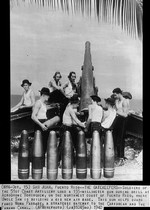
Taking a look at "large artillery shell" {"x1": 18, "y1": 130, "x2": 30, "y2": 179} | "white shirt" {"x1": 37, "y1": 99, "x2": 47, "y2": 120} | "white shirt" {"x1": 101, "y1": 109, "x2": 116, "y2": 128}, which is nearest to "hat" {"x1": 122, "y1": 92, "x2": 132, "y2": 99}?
"white shirt" {"x1": 101, "y1": 109, "x2": 116, "y2": 128}

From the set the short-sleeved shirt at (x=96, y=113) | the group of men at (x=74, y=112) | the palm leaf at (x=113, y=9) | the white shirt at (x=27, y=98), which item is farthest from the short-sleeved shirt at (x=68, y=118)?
the palm leaf at (x=113, y=9)

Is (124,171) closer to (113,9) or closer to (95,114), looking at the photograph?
(95,114)

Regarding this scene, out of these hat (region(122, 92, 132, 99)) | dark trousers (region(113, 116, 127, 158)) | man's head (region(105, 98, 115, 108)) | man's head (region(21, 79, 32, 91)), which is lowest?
dark trousers (region(113, 116, 127, 158))

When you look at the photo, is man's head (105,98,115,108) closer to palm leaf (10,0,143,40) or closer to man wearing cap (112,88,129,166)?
man wearing cap (112,88,129,166)

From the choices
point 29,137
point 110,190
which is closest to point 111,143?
point 110,190

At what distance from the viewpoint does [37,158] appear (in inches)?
100

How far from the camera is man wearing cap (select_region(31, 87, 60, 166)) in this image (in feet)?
8.55

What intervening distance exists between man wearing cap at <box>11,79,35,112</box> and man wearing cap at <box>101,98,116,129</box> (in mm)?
440

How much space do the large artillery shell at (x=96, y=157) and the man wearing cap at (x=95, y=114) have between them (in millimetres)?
74

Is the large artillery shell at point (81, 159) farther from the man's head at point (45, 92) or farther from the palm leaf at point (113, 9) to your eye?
the palm leaf at point (113, 9)

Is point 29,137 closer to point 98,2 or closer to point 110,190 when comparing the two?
point 110,190

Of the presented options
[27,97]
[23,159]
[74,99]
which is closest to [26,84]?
[27,97]

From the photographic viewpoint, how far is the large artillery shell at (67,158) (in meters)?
2.55

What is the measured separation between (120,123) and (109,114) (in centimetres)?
8
